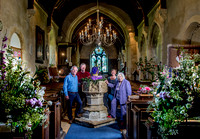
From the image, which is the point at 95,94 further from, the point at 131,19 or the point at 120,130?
the point at 131,19

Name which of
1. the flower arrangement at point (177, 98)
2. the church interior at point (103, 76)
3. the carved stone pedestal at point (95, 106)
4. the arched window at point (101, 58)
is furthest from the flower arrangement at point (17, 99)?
the arched window at point (101, 58)

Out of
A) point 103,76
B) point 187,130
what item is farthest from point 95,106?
point 187,130

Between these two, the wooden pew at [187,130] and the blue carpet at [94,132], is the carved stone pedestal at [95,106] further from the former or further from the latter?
the wooden pew at [187,130]

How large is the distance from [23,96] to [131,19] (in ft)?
45.2

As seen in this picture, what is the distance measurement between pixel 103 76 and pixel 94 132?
201 centimetres

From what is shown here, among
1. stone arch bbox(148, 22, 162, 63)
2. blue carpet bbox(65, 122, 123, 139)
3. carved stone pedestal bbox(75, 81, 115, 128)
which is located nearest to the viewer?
blue carpet bbox(65, 122, 123, 139)

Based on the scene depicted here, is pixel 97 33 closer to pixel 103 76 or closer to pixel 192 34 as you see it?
pixel 192 34

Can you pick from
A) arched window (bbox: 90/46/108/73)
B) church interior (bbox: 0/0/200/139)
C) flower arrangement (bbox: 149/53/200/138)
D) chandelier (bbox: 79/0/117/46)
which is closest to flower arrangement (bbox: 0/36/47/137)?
church interior (bbox: 0/0/200/139)

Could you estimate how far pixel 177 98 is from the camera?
187 cm

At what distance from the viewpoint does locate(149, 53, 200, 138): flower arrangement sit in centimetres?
186

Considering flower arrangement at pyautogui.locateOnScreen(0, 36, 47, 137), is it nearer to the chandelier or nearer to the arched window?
the chandelier

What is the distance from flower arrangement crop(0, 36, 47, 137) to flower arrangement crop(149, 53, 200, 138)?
1.23 meters

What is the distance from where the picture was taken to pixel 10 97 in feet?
6.11

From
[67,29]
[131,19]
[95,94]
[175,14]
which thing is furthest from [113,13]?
[95,94]
